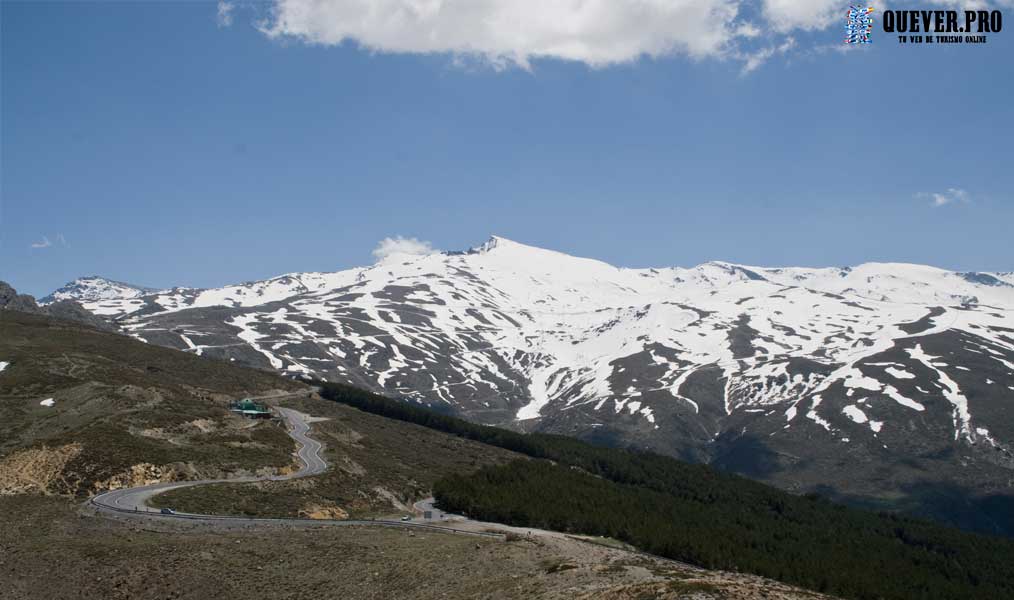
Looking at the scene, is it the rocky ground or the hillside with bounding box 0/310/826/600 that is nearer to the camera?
the rocky ground

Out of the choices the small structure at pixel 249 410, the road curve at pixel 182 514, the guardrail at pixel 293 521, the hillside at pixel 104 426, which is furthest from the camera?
the small structure at pixel 249 410

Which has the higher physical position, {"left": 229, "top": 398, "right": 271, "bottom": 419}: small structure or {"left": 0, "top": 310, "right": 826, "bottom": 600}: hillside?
{"left": 0, "top": 310, "right": 826, "bottom": 600}: hillside

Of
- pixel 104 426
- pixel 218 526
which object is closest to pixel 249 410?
pixel 104 426

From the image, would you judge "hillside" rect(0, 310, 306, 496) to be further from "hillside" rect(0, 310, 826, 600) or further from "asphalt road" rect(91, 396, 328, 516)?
"asphalt road" rect(91, 396, 328, 516)

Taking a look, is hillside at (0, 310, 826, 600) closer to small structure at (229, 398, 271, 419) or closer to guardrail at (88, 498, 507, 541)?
guardrail at (88, 498, 507, 541)

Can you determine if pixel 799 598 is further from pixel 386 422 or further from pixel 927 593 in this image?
pixel 386 422

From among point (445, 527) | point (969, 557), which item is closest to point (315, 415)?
point (445, 527)

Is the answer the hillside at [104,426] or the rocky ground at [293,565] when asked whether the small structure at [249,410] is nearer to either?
the hillside at [104,426]

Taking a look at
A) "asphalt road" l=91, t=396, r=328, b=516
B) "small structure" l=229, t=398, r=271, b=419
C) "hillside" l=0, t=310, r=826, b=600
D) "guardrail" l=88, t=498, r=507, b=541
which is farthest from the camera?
"small structure" l=229, t=398, r=271, b=419

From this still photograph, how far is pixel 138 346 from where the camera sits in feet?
489

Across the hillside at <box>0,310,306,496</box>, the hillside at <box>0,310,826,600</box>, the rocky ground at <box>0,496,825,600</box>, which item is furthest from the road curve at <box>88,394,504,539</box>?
the rocky ground at <box>0,496,825,600</box>

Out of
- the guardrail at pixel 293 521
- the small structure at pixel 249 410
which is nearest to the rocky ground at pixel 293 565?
the guardrail at pixel 293 521

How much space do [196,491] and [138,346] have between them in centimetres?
9341

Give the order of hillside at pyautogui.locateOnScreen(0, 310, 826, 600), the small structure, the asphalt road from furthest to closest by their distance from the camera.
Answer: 1. the small structure
2. the asphalt road
3. hillside at pyautogui.locateOnScreen(0, 310, 826, 600)
